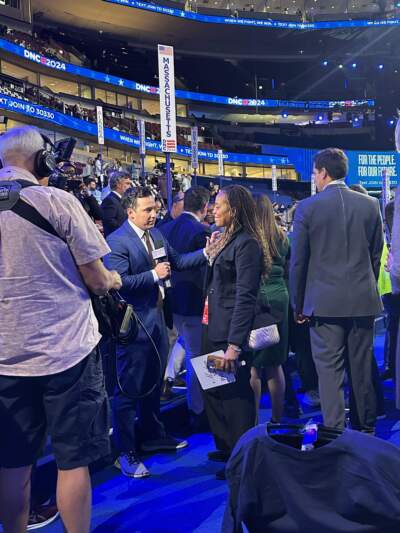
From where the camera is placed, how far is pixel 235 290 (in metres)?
2.65

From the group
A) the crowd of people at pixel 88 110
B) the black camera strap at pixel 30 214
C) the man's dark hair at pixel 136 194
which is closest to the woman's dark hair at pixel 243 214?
the man's dark hair at pixel 136 194

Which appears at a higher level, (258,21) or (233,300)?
(258,21)

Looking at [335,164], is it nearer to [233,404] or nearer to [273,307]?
[273,307]

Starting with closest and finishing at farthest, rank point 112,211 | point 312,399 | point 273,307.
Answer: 1. point 273,307
2. point 312,399
3. point 112,211

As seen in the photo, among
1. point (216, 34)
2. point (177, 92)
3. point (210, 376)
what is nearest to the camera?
point (210, 376)

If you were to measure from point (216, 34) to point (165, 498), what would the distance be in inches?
1115

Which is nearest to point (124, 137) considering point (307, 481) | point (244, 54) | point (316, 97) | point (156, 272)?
point (244, 54)

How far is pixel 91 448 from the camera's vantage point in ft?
5.75

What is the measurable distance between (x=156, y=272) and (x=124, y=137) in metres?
20.4

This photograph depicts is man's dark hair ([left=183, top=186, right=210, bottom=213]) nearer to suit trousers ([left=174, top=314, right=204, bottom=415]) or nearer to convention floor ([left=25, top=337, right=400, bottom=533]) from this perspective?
suit trousers ([left=174, top=314, right=204, bottom=415])

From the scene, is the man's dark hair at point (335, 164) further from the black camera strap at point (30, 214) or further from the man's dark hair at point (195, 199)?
the black camera strap at point (30, 214)

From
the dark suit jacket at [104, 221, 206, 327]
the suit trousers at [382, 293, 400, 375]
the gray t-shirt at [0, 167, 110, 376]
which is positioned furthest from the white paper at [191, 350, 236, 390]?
the suit trousers at [382, 293, 400, 375]

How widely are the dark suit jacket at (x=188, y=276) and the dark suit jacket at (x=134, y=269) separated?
557 millimetres

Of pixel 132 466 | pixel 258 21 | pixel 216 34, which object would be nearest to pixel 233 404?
pixel 132 466
